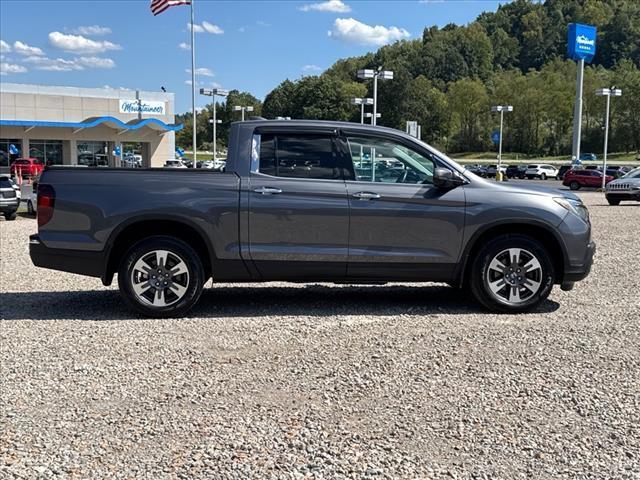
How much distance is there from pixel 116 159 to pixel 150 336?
53032 millimetres

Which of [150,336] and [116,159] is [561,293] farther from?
[116,159]

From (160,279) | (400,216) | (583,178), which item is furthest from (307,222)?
(583,178)

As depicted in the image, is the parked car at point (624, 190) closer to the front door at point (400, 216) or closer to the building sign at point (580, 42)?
the front door at point (400, 216)

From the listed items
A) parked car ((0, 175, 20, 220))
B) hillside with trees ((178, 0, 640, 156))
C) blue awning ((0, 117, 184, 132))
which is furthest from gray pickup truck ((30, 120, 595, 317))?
hillside with trees ((178, 0, 640, 156))

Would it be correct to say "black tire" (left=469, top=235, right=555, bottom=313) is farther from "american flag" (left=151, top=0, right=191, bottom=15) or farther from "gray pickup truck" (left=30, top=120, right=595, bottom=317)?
"american flag" (left=151, top=0, right=191, bottom=15)

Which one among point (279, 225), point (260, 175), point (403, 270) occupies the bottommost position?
point (403, 270)

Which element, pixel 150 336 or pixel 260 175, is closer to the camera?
pixel 150 336

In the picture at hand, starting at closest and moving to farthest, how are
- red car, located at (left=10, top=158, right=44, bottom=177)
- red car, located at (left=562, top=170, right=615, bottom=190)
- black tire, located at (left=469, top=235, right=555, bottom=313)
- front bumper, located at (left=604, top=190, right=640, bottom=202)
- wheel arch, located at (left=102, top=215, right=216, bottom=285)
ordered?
wheel arch, located at (left=102, top=215, right=216, bottom=285) < black tire, located at (left=469, top=235, right=555, bottom=313) < front bumper, located at (left=604, top=190, right=640, bottom=202) < red car, located at (left=562, top=170, right=615, bottom=190) < red car, located at (left=10, top=158, right=44, bottom=177)

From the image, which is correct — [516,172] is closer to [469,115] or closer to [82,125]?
[82,125]

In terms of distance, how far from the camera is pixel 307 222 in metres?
6.33

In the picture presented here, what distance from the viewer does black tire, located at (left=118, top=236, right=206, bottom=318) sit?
6.29 meters

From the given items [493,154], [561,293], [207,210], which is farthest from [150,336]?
[493,154]

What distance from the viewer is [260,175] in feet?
20.9

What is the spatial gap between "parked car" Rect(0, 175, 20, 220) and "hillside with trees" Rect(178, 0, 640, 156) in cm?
9822
